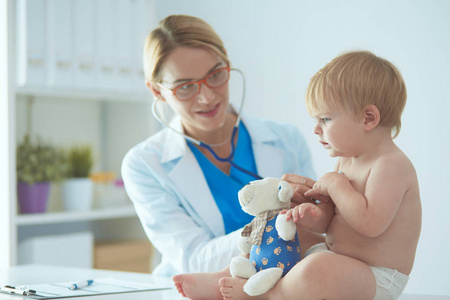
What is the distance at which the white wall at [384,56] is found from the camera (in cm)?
131

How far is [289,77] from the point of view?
7.07 feet

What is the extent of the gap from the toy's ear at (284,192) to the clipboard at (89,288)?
1.43ft

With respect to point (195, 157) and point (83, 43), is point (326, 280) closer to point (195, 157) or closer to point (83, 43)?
point (195, 157)

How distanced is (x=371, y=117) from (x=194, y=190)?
69 cm

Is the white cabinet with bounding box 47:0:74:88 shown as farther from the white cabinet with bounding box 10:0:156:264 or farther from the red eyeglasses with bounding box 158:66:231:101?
the red eyeglasses with bounding box 158:66:231:101

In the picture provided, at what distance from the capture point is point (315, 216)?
817mm

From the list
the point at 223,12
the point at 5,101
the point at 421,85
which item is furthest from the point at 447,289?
the point at 5,101

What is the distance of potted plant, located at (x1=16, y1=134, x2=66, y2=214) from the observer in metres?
2.35

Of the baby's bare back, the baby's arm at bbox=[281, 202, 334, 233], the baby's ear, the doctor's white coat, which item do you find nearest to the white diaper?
the baby's bare back

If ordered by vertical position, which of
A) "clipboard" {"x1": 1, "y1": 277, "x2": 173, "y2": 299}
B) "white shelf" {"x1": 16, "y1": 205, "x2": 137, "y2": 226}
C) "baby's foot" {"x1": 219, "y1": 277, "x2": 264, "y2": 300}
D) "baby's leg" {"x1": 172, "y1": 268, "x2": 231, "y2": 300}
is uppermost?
"baby's foot" {"x1": 219, "y1": 277, "x2": 264, "y2": 300}

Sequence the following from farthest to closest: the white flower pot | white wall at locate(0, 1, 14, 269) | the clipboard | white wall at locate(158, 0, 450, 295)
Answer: the white flower pot → white wall at locate(0, 1, 14, 269) → white wall at locate(158, 0, 450, 295) → the clipboard

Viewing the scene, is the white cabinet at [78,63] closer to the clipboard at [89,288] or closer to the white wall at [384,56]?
the white wall at [384,56]

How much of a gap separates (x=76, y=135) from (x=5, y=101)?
60 cm

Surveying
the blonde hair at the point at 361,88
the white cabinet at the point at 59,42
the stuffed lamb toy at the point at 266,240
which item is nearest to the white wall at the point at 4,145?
the white cabinet at the point at 59,42
